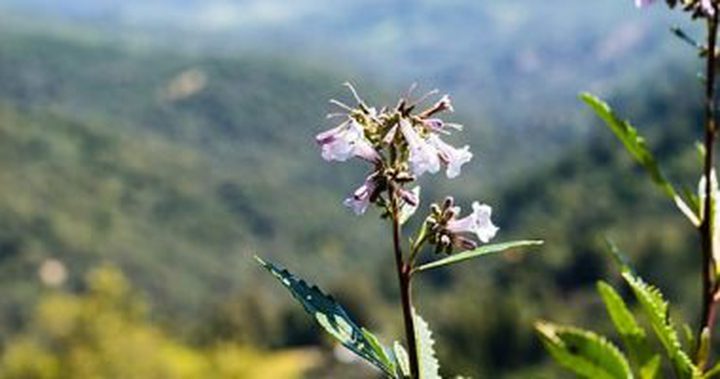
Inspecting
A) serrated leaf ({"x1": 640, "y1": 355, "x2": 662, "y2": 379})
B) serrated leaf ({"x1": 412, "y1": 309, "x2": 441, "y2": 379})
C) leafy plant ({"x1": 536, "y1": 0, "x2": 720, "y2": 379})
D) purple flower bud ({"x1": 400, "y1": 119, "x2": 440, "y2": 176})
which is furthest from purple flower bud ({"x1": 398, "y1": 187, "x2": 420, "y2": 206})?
serrated leaf ({"x1": 640, "y1": 355, "x2": 662, "y2": 379})

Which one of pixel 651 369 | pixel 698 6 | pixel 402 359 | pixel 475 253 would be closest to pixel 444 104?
pixel 475 253

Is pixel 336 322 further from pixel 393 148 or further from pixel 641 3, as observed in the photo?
pixel 641 3

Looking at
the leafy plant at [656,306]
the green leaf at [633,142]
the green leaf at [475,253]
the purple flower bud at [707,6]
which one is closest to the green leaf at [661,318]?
the leafy plant at [656,306]

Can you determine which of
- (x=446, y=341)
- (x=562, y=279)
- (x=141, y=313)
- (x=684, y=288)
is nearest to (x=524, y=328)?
(x=446, y=341)

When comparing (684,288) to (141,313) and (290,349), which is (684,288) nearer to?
(290,349)

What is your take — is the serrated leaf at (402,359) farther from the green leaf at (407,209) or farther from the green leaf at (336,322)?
the green leaf at (407,209)
